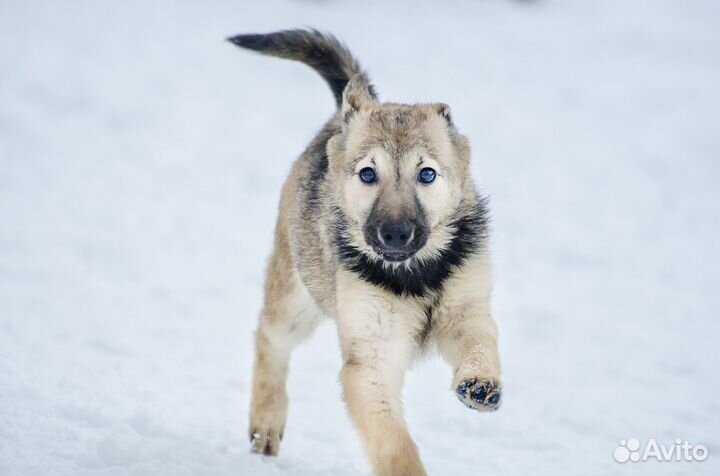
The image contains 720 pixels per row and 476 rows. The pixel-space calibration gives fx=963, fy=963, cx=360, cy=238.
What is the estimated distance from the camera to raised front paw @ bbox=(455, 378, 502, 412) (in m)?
4.07

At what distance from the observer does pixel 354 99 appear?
16.8ft

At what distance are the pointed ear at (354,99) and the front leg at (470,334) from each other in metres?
1.03

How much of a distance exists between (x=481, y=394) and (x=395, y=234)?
81 cm

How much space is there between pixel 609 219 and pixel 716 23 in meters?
7.00

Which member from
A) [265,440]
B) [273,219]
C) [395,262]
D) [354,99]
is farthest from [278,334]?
[273,219]

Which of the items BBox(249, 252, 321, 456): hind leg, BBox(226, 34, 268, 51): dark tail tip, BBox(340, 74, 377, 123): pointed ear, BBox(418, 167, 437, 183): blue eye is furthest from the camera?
BBox(226, 34, 268, 51): dark tail tip

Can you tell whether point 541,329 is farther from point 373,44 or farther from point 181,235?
point 373,44

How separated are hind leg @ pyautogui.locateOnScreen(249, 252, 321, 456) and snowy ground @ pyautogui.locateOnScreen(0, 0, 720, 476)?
26 cm

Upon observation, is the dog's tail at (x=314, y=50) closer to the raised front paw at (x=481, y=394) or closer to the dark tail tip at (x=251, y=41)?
the dark tail tip at (x=251, y=41)

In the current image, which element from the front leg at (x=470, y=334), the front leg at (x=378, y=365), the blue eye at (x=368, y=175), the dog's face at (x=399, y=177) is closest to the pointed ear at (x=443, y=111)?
the dog's face at (x=399, y=177)

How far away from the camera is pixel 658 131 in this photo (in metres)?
12.9

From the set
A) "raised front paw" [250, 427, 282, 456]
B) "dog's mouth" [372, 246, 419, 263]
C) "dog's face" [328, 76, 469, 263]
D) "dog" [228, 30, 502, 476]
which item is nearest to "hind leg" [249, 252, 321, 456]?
"raised front paw" [250, 427, 282, 456]

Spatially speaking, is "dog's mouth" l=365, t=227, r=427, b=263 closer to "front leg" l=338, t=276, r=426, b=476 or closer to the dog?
the dog

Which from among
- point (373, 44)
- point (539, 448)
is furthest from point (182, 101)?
point (539, 448)
